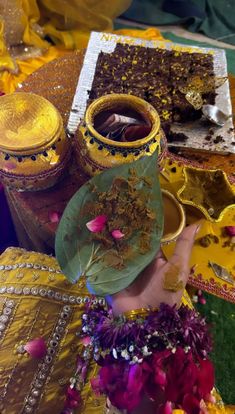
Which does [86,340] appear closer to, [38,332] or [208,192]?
[38,332]

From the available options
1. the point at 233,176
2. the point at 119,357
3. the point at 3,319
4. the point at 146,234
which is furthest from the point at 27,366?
→ the point at 233,176

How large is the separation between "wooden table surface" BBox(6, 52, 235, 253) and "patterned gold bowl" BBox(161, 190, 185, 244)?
0.73 feet

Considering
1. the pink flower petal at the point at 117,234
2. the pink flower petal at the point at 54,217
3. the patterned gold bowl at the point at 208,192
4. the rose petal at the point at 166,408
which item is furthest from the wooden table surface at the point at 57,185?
the rose petal at the point at 166,408

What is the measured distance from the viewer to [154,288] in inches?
32.1

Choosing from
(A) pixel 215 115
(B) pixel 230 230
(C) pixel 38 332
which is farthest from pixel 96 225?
(A) pixel 215 115

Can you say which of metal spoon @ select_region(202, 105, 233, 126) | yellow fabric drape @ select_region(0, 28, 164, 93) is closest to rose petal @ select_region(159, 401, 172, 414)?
metal spoon @ select_region(202, 105, 233, 126)

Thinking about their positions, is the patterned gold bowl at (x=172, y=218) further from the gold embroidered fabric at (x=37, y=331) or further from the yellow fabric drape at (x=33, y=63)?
the yellow fabric drape at (x=33, y=63)

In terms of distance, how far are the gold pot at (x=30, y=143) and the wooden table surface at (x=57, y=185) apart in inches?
2.3

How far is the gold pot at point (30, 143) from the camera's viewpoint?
93 cm

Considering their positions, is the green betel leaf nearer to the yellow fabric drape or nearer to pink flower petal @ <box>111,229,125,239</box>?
pink flower petal @ <box>111,229,125,239</box>

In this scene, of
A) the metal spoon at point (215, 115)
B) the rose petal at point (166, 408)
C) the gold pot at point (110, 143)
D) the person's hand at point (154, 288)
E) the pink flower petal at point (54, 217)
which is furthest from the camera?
the metal spoon at point (215, 115)

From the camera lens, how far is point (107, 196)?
859 mm

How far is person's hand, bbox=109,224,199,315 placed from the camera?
2.64ft

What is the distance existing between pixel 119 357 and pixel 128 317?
69mm
